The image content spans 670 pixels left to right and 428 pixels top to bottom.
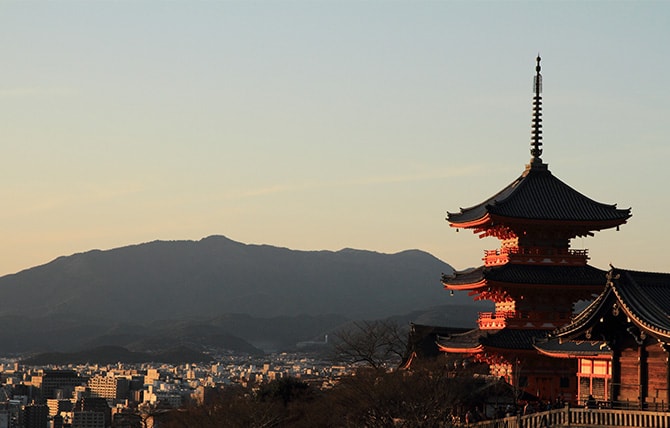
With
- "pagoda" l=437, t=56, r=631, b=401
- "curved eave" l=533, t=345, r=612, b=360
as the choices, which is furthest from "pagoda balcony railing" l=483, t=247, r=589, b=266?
"curved eave" l=533, t=345, r=612, b=360

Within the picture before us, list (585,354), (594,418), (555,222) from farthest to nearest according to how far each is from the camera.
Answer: (555,222), (585,354), (594,418)

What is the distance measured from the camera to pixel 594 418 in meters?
41.7

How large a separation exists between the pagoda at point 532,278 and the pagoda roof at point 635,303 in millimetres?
14345

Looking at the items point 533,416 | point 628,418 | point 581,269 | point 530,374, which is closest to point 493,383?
point 530,374

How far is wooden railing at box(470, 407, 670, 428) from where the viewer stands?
3984 cm

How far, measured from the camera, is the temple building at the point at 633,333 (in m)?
42.2

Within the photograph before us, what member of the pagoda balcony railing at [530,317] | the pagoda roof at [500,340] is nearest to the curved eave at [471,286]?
the pagoda balcony railing at [530,317]

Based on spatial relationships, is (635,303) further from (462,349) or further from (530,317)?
(462,349)

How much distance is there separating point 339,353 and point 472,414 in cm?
1987

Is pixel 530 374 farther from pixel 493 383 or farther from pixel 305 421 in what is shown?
pixel 305 421

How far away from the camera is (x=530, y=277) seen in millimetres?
60688

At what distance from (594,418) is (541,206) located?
21.9 m

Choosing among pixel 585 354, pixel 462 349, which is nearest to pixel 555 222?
pixel 462 349

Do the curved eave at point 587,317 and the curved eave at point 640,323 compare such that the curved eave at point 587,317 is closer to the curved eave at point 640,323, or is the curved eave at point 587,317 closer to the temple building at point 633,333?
the temple building at point 633,333
